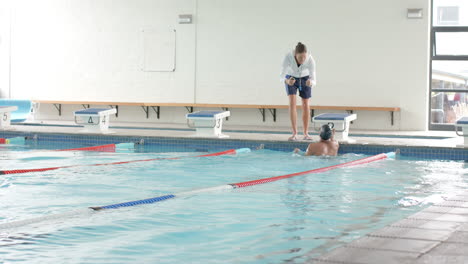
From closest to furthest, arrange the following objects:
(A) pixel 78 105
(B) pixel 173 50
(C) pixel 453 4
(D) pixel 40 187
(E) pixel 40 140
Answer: (D) pixel 40 187 < (E) pixel 40 140 < (C) pixel 453 4 < (B) pixel 173 50 < (A) pixel 78 105

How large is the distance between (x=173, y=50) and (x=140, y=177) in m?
7.90

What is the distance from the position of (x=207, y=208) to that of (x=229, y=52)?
30.2 ft

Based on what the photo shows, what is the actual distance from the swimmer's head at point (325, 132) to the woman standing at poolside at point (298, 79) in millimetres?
1237

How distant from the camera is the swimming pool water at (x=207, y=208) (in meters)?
3.44

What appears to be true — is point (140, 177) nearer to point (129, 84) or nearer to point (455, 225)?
point (455, 225)

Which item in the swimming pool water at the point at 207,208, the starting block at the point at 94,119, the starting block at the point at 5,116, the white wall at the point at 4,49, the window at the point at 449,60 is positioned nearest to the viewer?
the swimming pool water at the point at 207,208

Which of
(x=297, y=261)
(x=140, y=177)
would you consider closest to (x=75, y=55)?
(x=140, y=177)

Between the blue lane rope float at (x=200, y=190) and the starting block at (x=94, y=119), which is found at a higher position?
the starting block at (x=94, y=119)

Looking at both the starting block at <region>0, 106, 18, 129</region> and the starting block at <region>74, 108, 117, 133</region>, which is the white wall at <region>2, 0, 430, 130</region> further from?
the starting block at <region>0, 106, 18, 129</region>

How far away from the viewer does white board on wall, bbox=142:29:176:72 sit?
14.0 m

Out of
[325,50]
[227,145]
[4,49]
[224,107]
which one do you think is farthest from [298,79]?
[4,49]

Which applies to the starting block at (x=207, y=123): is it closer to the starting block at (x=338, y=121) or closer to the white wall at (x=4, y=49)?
the starting block at (x=338, y=121)

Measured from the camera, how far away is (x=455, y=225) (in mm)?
3410

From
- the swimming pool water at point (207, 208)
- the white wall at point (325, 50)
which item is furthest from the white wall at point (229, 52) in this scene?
the swimming pool water at point (207, 208)
